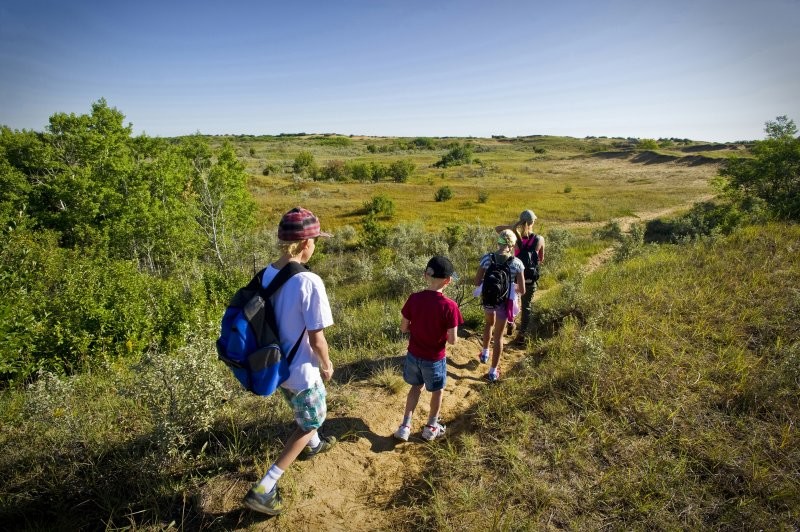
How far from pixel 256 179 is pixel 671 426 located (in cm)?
4708

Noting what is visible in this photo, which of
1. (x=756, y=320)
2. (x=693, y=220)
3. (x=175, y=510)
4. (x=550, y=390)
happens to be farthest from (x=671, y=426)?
(x=693, y=220)

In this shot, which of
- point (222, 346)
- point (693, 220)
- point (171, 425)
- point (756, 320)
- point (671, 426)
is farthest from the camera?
point (693, 220)

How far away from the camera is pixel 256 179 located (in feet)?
146

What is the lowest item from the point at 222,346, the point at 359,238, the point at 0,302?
the point at 359,238

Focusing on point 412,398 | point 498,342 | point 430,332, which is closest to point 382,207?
point 498,342

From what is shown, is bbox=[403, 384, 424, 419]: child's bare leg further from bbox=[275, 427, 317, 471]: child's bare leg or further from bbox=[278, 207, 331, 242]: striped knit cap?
bbox=[278, 207, 331, 242]: striped knit cap

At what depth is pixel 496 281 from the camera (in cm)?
481

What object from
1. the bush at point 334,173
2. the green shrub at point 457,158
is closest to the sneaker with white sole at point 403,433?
the bush at point 334,173

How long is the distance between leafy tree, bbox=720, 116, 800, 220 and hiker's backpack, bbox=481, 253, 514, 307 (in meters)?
15.8

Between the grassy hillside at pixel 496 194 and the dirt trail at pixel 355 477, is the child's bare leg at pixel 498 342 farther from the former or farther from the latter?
the grassy hillside at pixel 496 194

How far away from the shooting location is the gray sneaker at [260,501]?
2.71 meters

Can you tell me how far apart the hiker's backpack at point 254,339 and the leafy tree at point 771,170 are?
1905 cm

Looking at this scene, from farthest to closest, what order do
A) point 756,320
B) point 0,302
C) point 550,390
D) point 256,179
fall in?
1. point 256,179
2. point 756,320
3. point 0,302
4. point 550,390

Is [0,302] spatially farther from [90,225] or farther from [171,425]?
[90,225]
